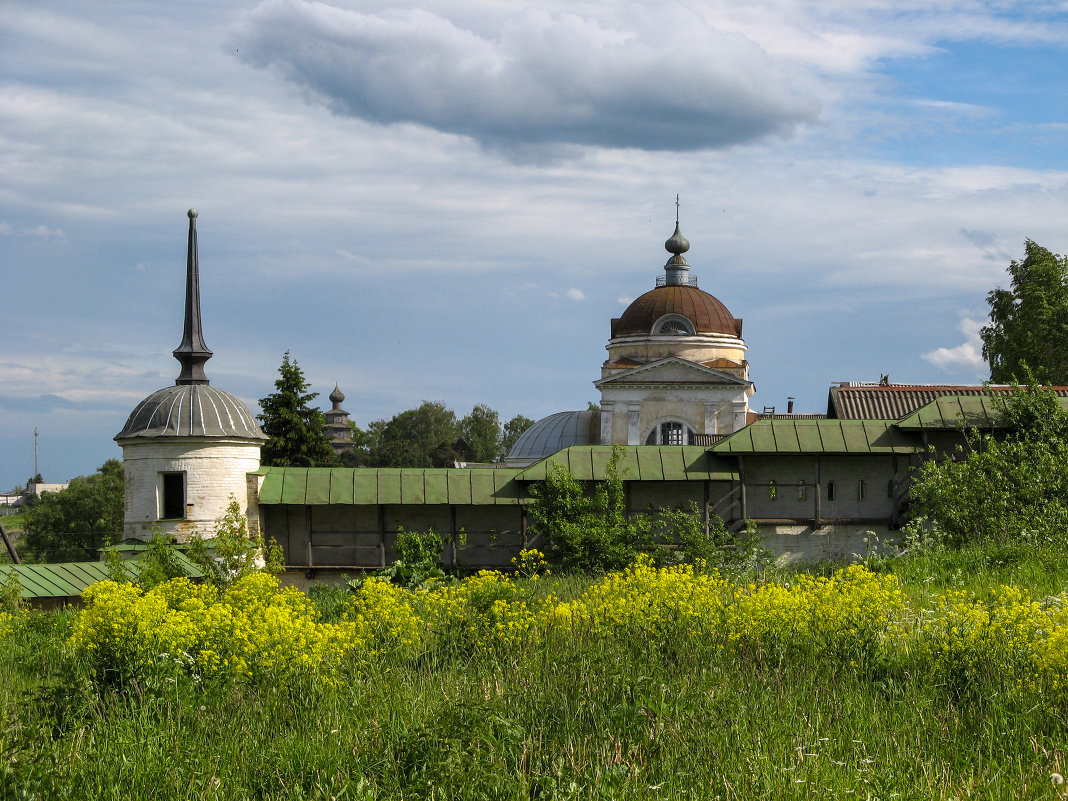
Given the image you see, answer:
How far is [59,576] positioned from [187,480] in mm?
4153

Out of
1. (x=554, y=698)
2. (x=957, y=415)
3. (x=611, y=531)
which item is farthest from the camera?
(x=957, y=415)

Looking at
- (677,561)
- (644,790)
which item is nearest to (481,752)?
(644,790)

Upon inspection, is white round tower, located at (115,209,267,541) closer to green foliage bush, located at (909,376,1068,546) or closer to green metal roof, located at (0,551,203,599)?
green metal roof, located at (0,551,203,599)

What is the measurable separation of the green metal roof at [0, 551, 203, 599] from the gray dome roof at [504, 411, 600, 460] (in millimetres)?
29753

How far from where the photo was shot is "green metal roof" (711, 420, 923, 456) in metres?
20.7

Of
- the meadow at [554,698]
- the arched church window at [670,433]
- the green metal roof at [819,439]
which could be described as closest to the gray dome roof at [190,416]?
the green metal roof at [819,439]

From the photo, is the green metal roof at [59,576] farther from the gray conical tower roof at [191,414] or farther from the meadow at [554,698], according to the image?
the meadow at [554,698]

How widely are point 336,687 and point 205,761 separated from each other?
1428 mm

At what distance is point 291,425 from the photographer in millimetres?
35156

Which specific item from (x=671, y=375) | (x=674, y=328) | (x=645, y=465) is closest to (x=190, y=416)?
(x=645, y=465)

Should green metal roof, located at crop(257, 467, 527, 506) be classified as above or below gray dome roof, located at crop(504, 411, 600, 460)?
below

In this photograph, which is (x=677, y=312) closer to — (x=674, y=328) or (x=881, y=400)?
(x=674, y=328)

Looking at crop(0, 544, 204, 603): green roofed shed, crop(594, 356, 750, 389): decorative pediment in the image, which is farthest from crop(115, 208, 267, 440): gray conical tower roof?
crop(594, 356, 750, 389): decorative pediment

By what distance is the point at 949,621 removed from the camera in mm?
8117
